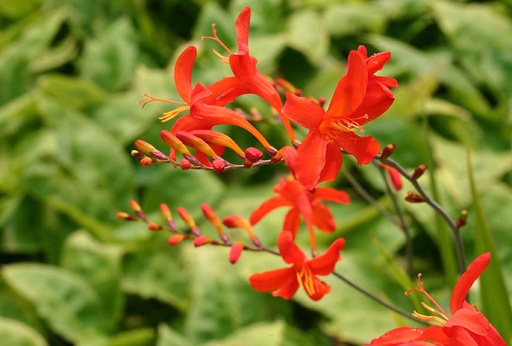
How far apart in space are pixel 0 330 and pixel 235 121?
1224 millimetres

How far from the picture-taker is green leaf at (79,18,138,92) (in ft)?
8.55

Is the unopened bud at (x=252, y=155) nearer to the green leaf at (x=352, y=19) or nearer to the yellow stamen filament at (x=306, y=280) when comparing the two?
the yellow stamen filament at (x=306, y=280)

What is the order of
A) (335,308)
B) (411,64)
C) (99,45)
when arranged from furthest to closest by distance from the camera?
A: (99,45)
(411,64)
(335,308)

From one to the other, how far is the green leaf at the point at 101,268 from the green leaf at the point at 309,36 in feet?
3.13

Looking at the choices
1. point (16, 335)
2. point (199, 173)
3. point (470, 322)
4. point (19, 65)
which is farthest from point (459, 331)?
point (19, 65)

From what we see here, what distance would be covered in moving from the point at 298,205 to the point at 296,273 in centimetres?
10

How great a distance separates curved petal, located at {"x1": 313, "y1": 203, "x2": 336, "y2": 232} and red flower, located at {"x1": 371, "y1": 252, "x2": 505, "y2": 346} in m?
0.33

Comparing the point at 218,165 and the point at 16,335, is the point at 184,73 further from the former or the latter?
the point at 16,335

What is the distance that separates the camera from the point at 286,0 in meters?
2.86

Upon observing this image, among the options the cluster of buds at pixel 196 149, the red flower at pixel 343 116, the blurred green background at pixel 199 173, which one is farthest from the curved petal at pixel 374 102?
the blurred green background at pixel 199 173

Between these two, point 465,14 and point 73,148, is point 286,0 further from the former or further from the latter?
point 73,148

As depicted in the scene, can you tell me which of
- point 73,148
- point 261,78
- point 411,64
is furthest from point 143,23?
point 261,78

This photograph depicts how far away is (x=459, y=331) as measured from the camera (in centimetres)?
66

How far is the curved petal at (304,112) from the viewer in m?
0.72
